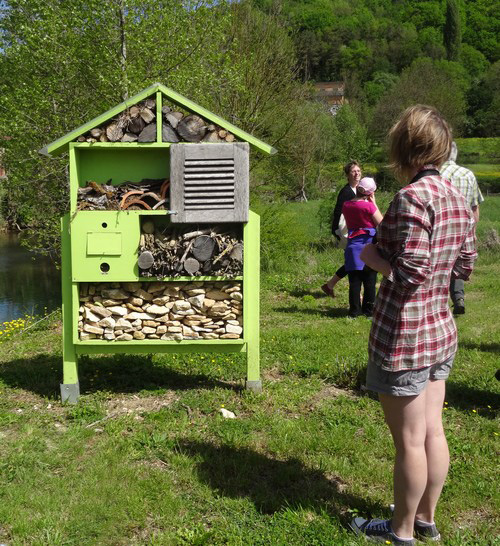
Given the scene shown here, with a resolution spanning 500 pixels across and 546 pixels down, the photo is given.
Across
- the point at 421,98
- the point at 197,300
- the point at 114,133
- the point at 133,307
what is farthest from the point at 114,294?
the point at 421,98

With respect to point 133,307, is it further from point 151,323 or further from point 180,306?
point 180,306

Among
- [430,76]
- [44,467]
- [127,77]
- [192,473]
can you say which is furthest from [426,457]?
[430,76]

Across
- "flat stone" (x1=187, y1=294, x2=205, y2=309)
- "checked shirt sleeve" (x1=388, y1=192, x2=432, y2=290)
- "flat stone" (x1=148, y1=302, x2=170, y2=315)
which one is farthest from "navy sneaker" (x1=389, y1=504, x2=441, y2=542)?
"flat stone" (x1=148, y1=302, x2=170, y2=315)

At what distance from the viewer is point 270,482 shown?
12.4 feet

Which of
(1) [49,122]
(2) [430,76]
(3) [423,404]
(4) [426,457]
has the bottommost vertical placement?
(4) [426,457]

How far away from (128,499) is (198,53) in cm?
1148

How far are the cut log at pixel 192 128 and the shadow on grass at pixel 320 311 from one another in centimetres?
409

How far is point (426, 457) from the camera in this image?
288cm

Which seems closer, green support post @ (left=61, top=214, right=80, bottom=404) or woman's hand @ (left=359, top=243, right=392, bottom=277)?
woman's hand @ (left=359, top=243, right=392, bottom=277)

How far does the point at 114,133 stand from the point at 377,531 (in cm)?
345

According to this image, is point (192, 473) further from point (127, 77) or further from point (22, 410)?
point (127, 77)

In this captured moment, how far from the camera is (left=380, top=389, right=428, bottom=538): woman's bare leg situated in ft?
9.10

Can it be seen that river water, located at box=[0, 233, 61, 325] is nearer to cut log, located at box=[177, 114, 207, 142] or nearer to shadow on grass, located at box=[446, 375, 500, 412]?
cut log, located at box=[177, 114, 207, 142]

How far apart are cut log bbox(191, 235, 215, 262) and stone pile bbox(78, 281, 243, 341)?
272mm
